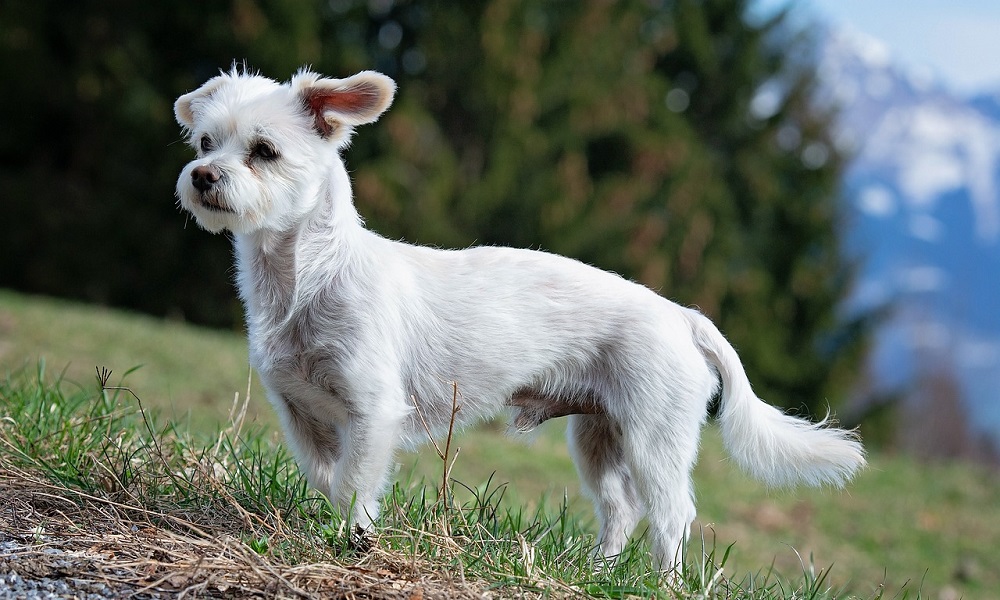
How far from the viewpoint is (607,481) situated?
3939mm

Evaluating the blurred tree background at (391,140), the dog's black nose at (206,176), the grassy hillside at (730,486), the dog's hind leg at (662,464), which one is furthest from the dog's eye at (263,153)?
the blurred tree background at (391,140)

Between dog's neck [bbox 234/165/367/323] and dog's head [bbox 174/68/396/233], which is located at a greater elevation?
dog's head [bbox 174/68/396/233]

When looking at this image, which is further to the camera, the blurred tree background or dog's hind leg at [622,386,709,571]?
the blurred tree background

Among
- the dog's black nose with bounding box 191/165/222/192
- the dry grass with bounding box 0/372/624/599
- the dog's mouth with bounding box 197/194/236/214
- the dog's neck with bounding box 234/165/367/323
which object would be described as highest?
the dog's black nose with bounding box 191/165/222/192

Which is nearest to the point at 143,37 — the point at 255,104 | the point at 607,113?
the point at 607,113

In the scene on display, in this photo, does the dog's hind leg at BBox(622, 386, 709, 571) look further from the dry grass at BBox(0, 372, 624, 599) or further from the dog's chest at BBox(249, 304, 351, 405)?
the dog's chest at BBox(249, 304, 351, 405)

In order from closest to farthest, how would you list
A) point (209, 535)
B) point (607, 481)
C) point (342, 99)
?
point (209, 535) → point (342, 99) → point (607, 481)

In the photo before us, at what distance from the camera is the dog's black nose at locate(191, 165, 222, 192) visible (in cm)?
324

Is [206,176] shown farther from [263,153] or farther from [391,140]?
[391,140]

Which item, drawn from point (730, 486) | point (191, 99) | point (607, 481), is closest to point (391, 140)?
point (730, 486)

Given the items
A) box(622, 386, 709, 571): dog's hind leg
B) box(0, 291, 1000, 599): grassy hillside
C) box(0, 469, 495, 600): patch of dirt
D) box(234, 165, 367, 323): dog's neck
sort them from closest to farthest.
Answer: box(0, 469, 495, 600): patch of dirt → box(234, 165, 367, 323): dog's neck → box(622, 386, 709, 571): dog's hind leg → box(0, 291, 1000, 599): grassy hillside

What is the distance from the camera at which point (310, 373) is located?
11.2ft

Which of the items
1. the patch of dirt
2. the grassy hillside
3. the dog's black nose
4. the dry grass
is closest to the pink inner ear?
the dog's black nose

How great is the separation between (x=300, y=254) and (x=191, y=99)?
29.5 inches
